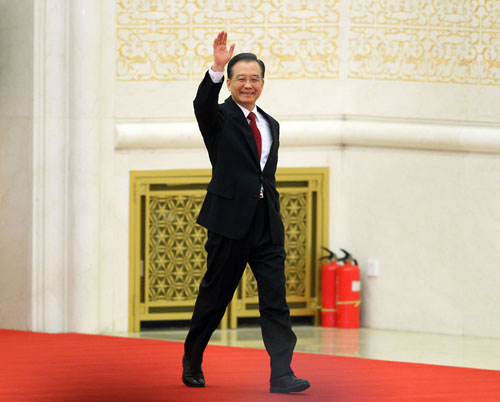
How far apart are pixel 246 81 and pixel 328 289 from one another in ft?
7.82

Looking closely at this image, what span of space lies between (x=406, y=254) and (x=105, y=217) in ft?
6.00

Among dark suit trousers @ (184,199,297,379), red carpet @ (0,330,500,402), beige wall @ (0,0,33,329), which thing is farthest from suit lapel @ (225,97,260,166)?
beige wall @ (0,0,33,329)

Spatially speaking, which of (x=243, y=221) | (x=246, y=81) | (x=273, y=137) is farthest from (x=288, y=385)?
(x=246, y=81)

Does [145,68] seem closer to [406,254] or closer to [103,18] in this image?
[103,18]

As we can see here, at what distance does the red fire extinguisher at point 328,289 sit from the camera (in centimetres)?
564

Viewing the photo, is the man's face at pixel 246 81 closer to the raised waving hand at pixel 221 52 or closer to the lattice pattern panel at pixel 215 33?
the raised waving hand at pixel 221 52

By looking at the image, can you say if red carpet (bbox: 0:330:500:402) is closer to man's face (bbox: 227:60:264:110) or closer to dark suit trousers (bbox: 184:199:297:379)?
dark suit trousers (bbox: 184:199:297:379)

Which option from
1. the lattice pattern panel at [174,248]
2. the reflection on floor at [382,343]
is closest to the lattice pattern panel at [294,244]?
the reflection on floor at [382,343]

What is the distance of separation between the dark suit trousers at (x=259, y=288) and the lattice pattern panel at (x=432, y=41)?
90.8 inches

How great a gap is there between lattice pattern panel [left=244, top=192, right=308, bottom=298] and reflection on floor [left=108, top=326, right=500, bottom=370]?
0.25 m

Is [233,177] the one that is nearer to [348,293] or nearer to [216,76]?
[216,76]

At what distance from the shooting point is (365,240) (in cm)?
573

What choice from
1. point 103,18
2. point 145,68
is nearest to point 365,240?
point 145,68

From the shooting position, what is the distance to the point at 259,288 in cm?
355
